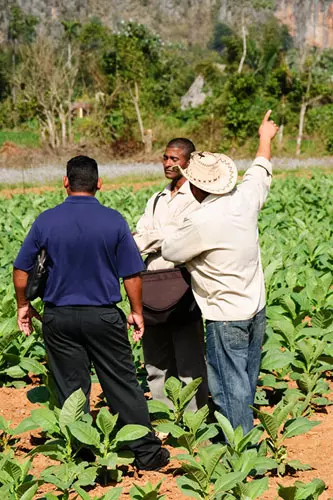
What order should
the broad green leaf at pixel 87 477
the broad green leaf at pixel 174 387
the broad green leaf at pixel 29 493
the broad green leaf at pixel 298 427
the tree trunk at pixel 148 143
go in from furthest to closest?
the tree trunk at pixel 148 143, the broad green leaf at pixel 174 387, the broad green leaf at pixel 298 427, the broad green leaf at pixel 87 477, the broad green leaf at pixel 29 493

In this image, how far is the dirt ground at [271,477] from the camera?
3.96m

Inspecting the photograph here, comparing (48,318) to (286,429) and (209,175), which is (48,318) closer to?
(209,175)

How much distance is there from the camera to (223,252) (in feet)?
12.8

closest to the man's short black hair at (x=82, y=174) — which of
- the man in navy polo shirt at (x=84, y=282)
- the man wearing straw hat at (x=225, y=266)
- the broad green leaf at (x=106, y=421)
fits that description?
the man in navy polo shirt at (x=84, y=282)

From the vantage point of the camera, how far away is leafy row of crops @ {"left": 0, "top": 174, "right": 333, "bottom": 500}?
3.55m

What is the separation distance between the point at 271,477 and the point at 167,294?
109 cm

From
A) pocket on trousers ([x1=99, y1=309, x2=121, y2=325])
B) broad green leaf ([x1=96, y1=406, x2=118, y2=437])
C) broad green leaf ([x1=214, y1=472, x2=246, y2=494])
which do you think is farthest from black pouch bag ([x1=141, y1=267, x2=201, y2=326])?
broad green leaf ([x1=214, y1=472, x2=246, y2=494])

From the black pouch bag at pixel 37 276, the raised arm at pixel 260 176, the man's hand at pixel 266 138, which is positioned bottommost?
the black pouch bag at pixel 37 276

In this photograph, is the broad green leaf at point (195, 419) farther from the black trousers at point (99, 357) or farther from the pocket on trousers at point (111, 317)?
the pocket on trousers at point (111, 317)

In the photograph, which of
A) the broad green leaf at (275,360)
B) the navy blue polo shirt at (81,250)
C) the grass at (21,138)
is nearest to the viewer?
the navy blue polo shirt at (81,250)

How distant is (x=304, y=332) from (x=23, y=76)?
39491 mm

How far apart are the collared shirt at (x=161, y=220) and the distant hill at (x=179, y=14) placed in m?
111

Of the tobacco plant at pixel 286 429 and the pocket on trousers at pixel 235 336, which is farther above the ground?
the pocket on trousers at pixel 235 336

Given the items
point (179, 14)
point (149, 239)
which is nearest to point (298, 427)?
point (149, 239)
